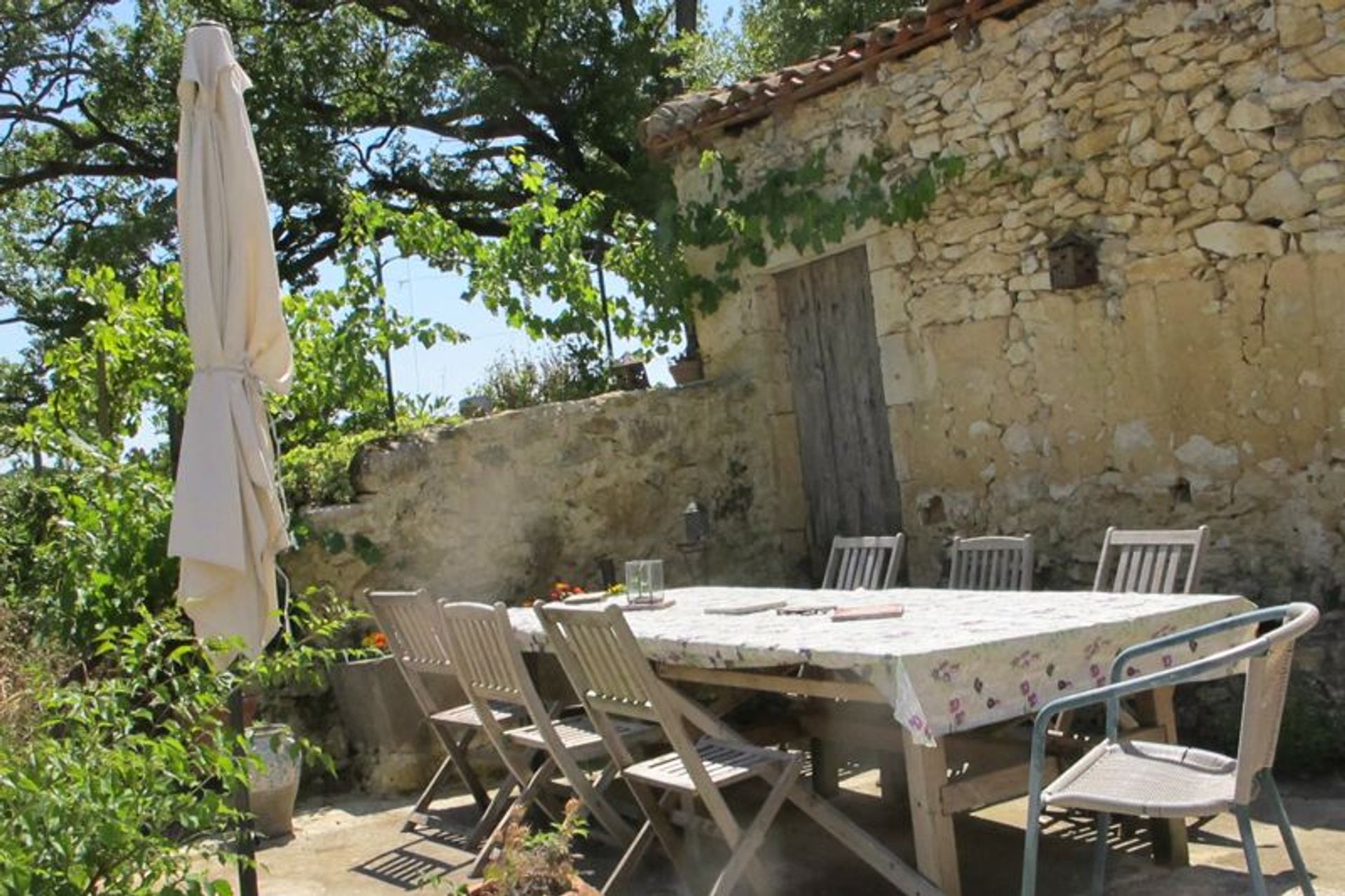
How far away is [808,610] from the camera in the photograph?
426cm

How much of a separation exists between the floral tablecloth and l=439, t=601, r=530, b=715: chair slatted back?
0.40 m

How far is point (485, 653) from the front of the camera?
4.49 meters

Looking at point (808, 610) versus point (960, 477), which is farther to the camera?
point (960, 477)

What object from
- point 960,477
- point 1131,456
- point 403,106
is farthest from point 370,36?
point 1131,456

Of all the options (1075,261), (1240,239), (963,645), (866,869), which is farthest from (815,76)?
(963,645)

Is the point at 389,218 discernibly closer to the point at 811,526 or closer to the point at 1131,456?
the point at 811,526

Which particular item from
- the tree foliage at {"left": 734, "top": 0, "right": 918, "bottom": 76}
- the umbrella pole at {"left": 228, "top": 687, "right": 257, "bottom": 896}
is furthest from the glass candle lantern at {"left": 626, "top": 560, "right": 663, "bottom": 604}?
the tree foliage at {"left": 734, "top": 0, "right": 918, "bottom": 76}

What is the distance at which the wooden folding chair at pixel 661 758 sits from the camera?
352 centimetres

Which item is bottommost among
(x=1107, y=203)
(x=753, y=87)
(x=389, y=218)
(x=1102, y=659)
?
(x=1102, y=659)

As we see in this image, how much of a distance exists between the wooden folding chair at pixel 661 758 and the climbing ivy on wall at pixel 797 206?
3.22 meters

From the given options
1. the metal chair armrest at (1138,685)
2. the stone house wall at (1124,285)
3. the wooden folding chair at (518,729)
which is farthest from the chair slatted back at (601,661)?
the stone house wall at (1124,285)

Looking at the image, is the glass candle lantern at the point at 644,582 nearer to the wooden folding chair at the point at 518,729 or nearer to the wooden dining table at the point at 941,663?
the wooden folding chair at the point at 518,729

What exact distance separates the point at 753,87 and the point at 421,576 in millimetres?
3036

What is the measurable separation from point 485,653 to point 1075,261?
299cm
